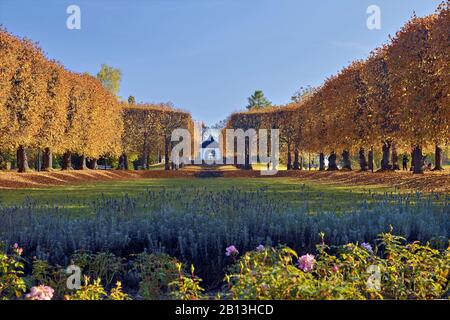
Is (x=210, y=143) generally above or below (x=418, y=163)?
above

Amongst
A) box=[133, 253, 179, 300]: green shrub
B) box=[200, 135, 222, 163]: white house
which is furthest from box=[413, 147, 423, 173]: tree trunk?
box=[200, 135, 222, 163]: white house

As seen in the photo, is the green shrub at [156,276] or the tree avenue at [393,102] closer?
the green shrub at [156,276]

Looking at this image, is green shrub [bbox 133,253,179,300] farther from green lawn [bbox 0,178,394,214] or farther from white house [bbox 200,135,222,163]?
white house [bbox 200,135,222,163]

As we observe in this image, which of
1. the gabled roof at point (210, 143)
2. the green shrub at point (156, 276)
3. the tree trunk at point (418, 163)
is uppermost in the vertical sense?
the gabled roof at point (210, 143)

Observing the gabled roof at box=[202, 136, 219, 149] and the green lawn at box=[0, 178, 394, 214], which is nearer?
the green lawn at box=[0, 178, 394, 214]

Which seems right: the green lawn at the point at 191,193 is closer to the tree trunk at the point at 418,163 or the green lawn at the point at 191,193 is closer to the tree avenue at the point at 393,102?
the tree avenue at the point at 393,102

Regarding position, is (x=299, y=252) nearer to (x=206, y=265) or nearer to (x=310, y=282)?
(x=206, y=265)

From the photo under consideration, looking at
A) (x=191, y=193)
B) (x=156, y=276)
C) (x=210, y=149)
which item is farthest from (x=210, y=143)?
(x=156, y=276)

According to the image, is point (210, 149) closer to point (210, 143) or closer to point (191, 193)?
point (210, 143)

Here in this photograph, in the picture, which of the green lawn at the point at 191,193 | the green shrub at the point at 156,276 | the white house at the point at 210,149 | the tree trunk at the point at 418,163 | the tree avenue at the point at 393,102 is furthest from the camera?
the white house at the point at 210,149

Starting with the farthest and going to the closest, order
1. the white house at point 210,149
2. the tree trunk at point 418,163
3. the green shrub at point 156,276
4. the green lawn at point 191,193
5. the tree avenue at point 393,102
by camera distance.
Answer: the white house at point 210,149 → the tree trunk at point 418,163 → the tree avenue at point 393,102 → the green lawn at point 191,193 → the green shrub at point 156,276

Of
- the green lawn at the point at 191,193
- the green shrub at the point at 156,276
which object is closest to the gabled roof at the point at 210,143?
the green lawn at the point at 191,193

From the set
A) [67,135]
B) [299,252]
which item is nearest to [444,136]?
[299,252]

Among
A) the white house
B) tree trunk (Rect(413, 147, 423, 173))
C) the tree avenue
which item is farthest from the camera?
the white house
